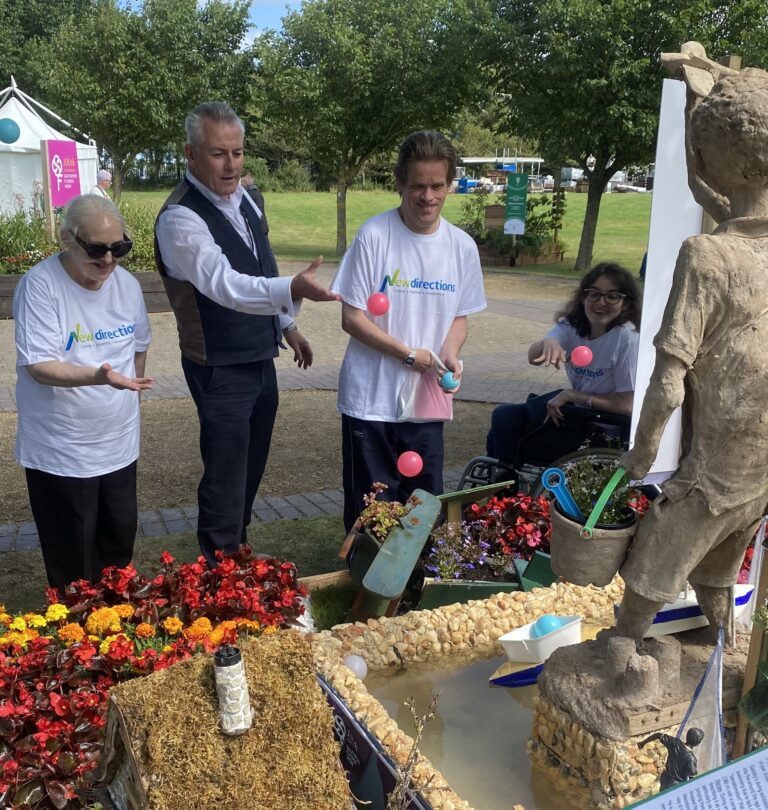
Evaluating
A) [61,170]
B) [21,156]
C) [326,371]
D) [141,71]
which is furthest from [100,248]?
[141,71]

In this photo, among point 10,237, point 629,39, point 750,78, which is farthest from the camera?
point 629,39

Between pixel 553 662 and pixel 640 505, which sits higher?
pixel 640 505

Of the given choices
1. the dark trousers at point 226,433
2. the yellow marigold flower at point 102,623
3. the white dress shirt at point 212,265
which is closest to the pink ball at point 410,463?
the dark trousers at point 226,433

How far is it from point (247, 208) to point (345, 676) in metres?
2.14

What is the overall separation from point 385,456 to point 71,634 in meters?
1.72

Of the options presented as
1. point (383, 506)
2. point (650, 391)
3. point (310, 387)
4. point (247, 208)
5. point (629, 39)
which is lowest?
point (310, 387)

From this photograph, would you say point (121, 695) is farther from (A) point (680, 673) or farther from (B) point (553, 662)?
(A) point (680, 673)

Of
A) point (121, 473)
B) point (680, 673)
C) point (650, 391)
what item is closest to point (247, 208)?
point (121, 473)

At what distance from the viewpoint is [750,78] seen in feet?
7.32

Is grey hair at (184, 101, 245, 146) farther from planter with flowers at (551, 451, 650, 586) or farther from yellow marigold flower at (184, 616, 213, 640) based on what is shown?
planter with flowers at (551, 451, 650, 586)

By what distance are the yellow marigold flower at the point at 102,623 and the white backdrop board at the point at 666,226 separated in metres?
2.03

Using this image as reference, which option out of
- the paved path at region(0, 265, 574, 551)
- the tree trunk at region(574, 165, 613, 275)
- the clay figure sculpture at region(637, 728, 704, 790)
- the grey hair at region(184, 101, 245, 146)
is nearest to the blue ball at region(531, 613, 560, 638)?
the clay figure sculpture at region(637, 728, 704, 790)

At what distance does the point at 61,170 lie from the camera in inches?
612

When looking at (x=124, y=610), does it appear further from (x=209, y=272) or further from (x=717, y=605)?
(x=717, y=605)
